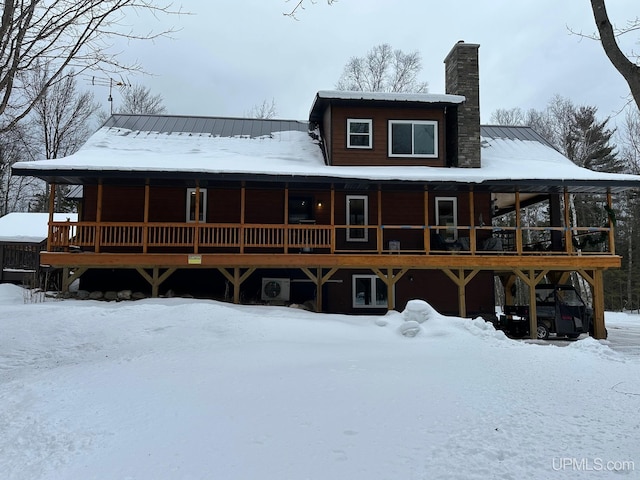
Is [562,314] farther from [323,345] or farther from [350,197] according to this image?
[323,345]

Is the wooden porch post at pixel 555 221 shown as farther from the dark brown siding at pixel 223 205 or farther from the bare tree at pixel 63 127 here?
the bare tree at pixel 63 127

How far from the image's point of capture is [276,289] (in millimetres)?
14766

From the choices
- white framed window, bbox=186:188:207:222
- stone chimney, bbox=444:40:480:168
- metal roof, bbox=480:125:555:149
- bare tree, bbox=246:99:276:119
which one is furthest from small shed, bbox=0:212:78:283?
metal roof, bbox=480:125:555:149

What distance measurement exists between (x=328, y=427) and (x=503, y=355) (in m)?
4.11

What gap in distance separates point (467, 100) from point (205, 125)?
33.0ft

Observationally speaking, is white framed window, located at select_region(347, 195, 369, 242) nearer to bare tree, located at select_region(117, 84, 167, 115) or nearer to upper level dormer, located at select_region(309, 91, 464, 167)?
upper level dormer, located at select_region(309, 91, 464, 167)

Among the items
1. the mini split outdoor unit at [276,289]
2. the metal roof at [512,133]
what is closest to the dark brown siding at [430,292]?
the mini split outdoor unit at [276,289]

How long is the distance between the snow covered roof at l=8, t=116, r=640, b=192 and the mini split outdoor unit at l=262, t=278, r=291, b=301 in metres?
3.48

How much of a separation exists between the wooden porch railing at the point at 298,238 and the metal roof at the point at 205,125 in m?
4.47

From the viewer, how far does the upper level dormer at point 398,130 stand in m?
15.9

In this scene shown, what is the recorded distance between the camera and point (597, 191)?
15383mm

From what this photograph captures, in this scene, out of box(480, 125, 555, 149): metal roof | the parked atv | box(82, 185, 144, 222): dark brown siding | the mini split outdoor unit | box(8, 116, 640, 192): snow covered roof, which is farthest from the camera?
box(480, 125, 555, 149): metal roof

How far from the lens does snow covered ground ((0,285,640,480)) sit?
3668 mm

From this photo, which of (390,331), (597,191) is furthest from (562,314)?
(390,331)
